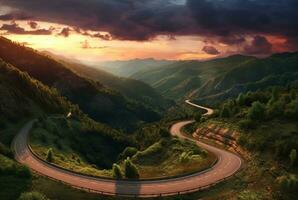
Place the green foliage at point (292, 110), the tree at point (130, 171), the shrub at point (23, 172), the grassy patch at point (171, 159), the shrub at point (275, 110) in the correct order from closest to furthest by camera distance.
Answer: the shrub at point (23, 172), the tree at point (130, 171), the grassy patch at point (171, 159), the green foliage at point (292, 110), the shrub at point (275, 110)

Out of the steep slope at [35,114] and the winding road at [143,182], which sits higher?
the winding road at [143,182]

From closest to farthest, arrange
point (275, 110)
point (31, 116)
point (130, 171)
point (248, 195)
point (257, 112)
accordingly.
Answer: point (248, 195)
point (130, 171)
point (275, 110)
point (257, 112)
point (31, 116)

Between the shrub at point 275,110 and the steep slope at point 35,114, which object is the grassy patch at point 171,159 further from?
the steep slope at point 35,114

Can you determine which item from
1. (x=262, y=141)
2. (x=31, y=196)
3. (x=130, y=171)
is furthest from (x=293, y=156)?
(x=31, y=196)

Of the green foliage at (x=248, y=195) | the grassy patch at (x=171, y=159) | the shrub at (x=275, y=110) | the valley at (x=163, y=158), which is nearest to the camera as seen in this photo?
the green foliage at (x=248, y=195)

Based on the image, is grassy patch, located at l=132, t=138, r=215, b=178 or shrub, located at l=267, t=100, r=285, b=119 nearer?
grassy patch, located at l=132, t=138, r=215, b=178

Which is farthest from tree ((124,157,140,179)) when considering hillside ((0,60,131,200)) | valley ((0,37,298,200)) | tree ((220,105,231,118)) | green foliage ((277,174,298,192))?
tree ((220,105,231,118))

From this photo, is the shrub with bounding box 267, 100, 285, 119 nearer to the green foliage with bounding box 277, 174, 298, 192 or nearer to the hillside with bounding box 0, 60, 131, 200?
the green foliage with bounding box 277, 174, 298, 192

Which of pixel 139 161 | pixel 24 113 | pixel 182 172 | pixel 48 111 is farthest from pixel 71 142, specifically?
pixel 182 172

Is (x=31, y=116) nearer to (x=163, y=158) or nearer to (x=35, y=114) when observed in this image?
(x=35, y=114)

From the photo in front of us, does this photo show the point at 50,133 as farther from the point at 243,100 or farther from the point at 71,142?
the point at 243,100

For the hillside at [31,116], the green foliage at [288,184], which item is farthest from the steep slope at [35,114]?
the green foliage at [288,184]

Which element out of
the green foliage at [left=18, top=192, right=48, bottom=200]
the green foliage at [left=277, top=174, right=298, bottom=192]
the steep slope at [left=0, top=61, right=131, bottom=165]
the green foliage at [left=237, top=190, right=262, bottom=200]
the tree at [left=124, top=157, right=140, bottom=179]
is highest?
the green foliage at [left=18, top=192, right=48, bottom=200]
